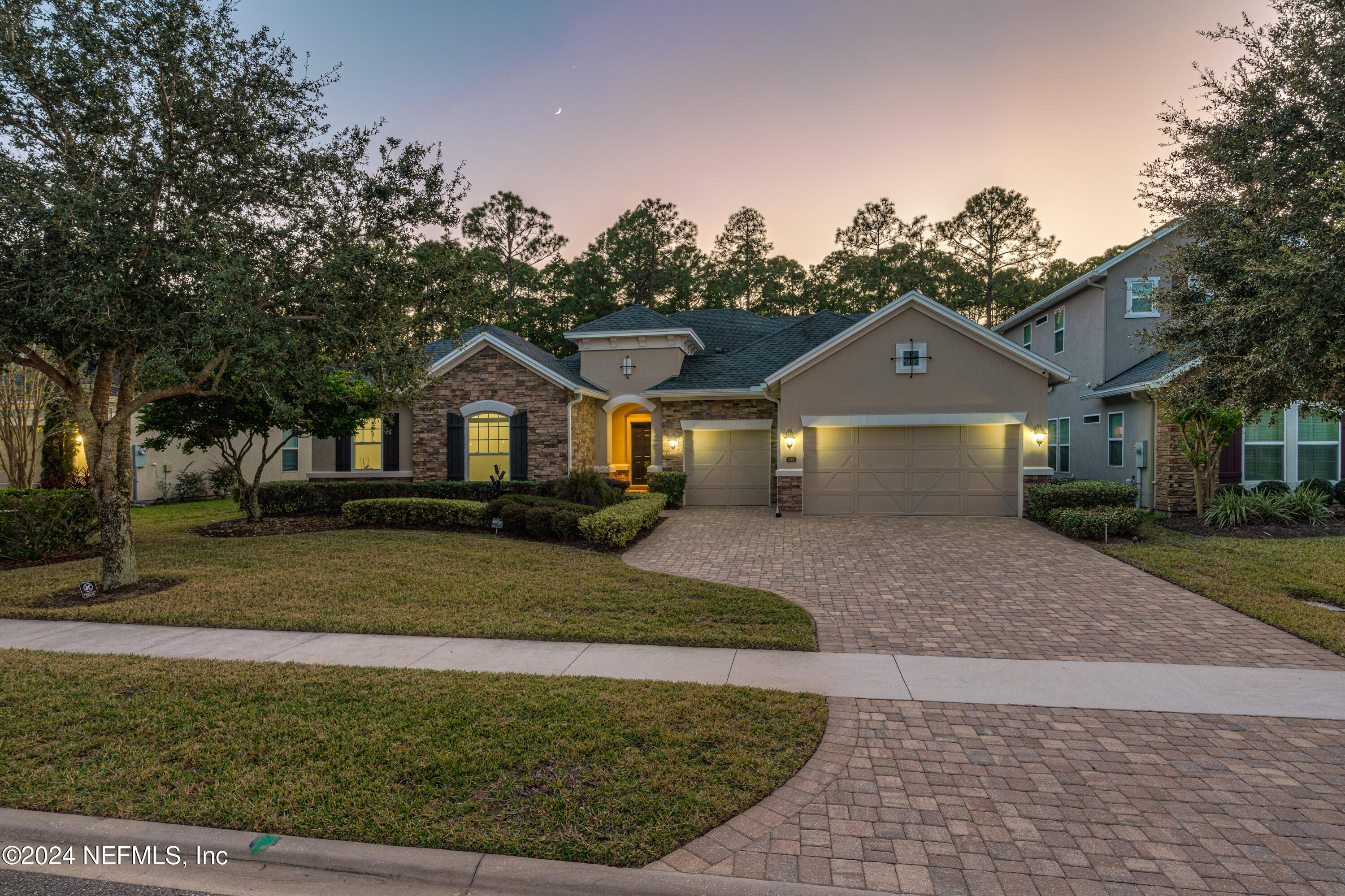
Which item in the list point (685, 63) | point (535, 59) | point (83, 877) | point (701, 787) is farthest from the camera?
point (685, 63)

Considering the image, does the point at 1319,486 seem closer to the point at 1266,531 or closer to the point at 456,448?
the point at 1266,531

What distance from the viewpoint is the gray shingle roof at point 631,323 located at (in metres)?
18.4

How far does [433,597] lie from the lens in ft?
25.2

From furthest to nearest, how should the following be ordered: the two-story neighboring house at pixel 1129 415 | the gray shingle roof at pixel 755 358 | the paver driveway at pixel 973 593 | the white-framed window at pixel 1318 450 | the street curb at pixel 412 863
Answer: the gray shingle roof at pixel 755 358 → the two-story neighboring house at pixel 1129 415 → the white-framed window at pixel 1318 450 → the paver driveway at pixel 973 593 → the street curb at pixel 412 863

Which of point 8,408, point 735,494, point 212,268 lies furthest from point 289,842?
point 8,408

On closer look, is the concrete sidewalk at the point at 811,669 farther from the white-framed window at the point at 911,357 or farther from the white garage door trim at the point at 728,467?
the white garage door trim at the point at 728,467

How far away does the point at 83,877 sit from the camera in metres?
2.93

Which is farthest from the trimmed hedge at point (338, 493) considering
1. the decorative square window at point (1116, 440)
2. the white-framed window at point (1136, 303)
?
the white-framed window at point (1136, 303)

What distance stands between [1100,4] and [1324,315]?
8650 millimetres

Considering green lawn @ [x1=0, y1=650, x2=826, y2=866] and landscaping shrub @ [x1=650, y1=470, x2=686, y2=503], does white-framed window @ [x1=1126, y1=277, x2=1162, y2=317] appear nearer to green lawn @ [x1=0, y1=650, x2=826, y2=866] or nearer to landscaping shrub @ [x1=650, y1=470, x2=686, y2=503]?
landscaping shrub @ [x1=650, y1=470, x2=686, y2=503]

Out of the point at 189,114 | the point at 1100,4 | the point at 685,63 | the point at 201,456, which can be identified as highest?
the point at 685,63

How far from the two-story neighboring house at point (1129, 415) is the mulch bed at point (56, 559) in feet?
60.3

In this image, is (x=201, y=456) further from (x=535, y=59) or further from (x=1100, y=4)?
(x=1100, y=4)

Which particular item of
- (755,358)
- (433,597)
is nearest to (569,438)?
(755,358)
